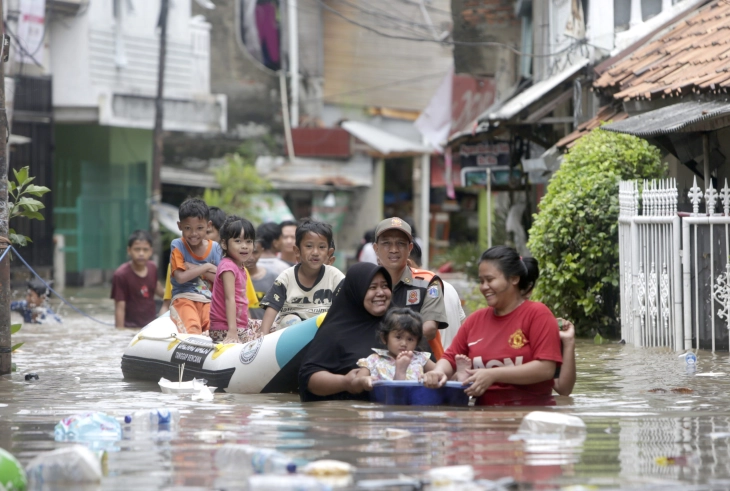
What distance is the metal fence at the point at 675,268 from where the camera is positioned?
12.0 metres

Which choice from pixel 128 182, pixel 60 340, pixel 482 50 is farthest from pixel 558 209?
pixel 128 182

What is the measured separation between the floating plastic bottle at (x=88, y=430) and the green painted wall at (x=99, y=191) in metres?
24.3

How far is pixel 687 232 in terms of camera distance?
1214cm

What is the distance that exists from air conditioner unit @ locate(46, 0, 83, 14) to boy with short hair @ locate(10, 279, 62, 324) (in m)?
10.4

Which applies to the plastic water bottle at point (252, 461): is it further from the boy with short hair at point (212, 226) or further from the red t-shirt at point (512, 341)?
the boy with short hair at point (212, 226)

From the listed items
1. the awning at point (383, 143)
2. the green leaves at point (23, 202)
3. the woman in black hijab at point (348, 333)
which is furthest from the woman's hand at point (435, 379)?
the awning at point (383, 143)

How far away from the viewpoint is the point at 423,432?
23.2 ft

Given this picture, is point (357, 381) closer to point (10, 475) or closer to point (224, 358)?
point (224, 358)

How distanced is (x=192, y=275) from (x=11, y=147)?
16.6 meters

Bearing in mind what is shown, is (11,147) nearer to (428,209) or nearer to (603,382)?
(428,209)

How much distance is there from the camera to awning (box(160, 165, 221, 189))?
3294 cm

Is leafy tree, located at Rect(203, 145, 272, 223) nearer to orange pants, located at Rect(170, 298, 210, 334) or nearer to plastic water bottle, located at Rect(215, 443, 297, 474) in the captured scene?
orange pants, located at Rect(170, 298, 210, 334)

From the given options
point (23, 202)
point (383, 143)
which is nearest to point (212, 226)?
point (23, 202)

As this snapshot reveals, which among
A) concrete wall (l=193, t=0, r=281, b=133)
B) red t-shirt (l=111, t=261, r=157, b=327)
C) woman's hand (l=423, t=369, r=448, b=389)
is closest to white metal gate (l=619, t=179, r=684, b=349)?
woman's hand (l=423, t=369, r=448, b=389)
